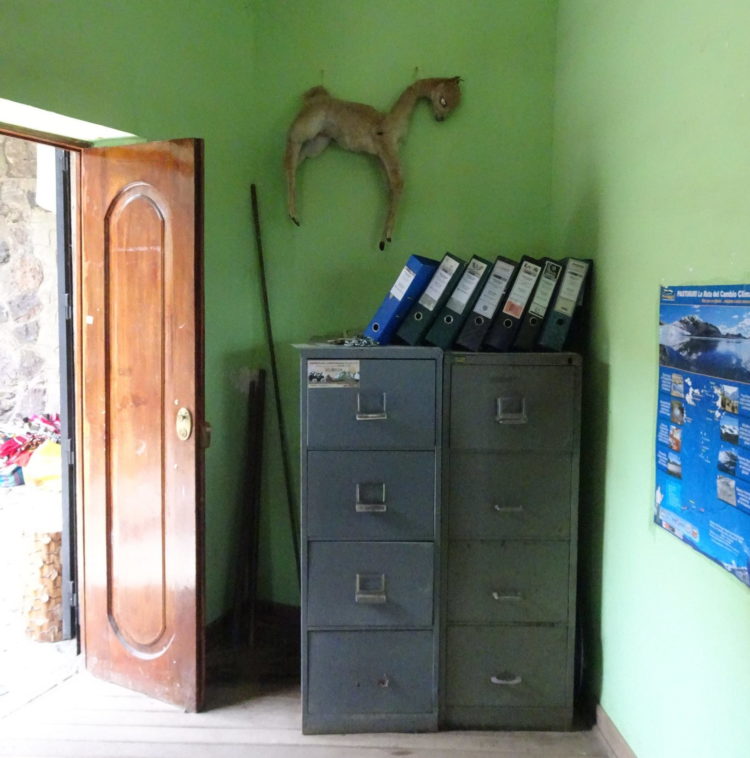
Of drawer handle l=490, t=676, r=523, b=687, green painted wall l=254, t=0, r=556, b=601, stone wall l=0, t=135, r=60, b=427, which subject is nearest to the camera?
drawer handle l=490, t=676, r=523, b=687

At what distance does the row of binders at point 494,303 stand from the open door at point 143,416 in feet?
2.29

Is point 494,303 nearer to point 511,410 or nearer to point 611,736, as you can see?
point 511,410

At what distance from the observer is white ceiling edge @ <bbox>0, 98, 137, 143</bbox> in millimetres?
1998

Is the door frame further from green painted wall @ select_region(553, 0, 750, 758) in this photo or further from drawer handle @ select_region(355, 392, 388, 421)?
green painted wall @ select_region(553, 0, 750, 758)

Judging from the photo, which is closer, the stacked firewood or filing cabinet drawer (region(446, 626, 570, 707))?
filing cabinet drawer (region(446, 626, 570, 707))

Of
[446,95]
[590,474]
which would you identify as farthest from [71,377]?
[590,474]

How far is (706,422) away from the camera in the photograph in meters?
1.53

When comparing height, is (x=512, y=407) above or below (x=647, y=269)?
below

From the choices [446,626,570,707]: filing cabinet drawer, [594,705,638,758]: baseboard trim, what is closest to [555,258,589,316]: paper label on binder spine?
[446,626,570,707]: filing cabinet drawer

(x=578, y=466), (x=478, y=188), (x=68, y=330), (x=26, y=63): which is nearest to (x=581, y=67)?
(x=478, y=188)

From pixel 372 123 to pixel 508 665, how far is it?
199 cm

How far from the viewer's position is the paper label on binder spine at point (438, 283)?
89.0 inches

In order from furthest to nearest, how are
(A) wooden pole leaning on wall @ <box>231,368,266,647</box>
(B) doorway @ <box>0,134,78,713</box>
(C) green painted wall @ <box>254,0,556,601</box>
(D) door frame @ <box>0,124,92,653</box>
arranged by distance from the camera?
(A) wooden pole leaning on wall @ <box>231,368,266,647</box>
(C) green painted wall @ <box>254,0,556,601</box>
(B) doorway @ <box>0,134,78,713</box>
(D) door frame @ <box>0,124,92,653</box>

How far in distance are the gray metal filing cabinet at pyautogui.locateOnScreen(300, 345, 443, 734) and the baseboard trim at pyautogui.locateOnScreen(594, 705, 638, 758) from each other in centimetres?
51
